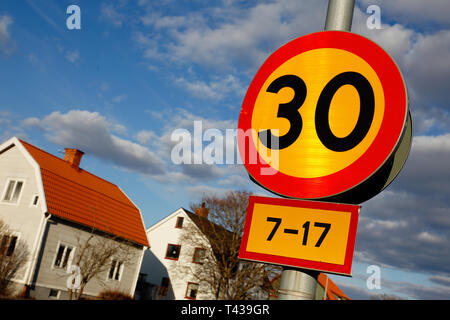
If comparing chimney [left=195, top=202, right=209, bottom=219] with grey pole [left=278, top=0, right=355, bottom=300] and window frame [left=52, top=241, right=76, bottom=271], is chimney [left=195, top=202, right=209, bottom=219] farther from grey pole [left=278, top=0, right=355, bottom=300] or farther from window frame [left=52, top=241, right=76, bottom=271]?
grey pole [left=278, top=0, right=355, bottom=300]

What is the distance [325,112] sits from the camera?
2.13 meters

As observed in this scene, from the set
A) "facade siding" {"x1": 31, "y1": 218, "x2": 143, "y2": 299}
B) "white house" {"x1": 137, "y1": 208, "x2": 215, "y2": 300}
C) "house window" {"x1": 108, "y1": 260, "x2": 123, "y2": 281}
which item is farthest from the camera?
"white house" {"x1": 137, "y1": 208, "x2": 215, "y2": 300}

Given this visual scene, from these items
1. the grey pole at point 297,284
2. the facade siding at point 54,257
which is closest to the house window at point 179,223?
the facade siding at point 54,257

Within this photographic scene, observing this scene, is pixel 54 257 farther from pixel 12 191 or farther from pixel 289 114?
pixel 289 114

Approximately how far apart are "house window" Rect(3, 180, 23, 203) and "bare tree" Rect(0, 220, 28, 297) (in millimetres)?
2376

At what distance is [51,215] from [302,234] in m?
24.8

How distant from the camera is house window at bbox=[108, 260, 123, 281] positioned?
29.8 m

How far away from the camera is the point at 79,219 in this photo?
26.4 metres

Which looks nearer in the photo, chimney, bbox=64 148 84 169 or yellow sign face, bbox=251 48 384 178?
yellow sign face, bbox=251 48 384 178

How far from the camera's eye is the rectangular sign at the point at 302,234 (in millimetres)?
1866

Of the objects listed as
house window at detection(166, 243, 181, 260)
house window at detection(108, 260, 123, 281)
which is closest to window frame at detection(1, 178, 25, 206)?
house window at detection(108, 260, 123, 281)

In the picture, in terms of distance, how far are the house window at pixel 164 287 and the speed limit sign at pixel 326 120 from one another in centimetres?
4242
